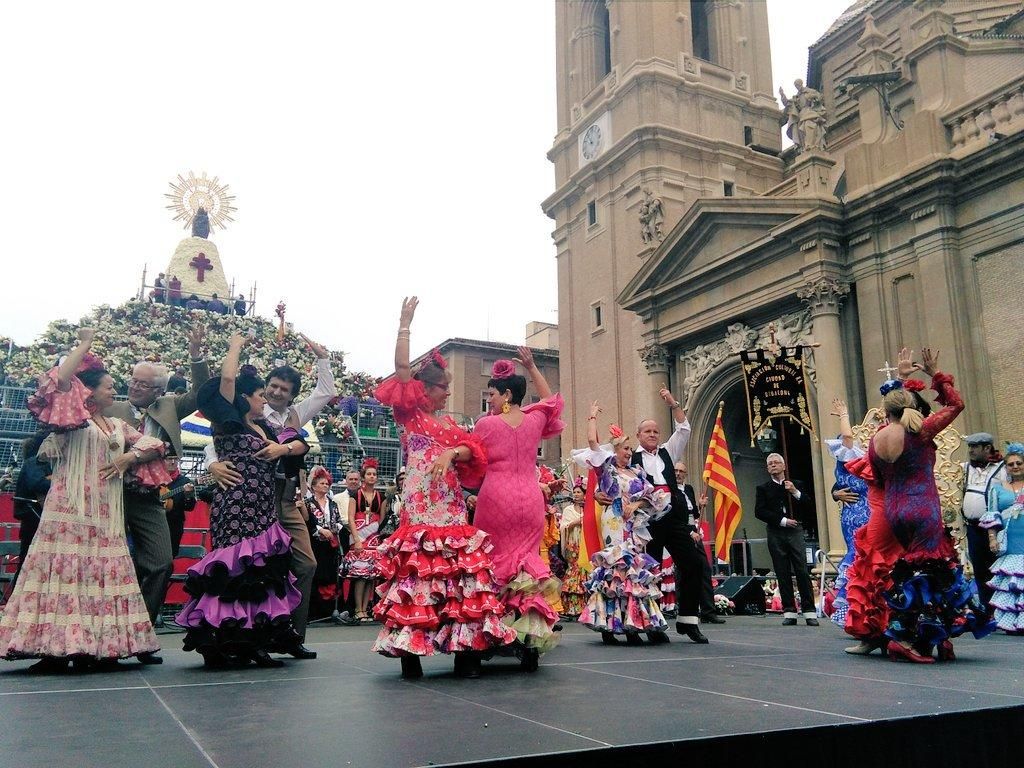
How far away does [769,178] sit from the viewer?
1164 inches

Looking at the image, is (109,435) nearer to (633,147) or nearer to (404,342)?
(404,342)

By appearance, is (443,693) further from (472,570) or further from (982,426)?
(982,426)

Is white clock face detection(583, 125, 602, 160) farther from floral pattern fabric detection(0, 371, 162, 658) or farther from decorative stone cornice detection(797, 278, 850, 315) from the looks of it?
floral pattern fabric detection(0, 371, 162, 658)

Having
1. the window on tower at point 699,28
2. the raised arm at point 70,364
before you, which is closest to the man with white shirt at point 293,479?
the raised arm at point 70,364

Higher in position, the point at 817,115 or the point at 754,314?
the point at 817,115

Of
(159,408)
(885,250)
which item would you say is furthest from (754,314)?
(159,408)

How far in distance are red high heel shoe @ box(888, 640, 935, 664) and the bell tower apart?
62.2 feet

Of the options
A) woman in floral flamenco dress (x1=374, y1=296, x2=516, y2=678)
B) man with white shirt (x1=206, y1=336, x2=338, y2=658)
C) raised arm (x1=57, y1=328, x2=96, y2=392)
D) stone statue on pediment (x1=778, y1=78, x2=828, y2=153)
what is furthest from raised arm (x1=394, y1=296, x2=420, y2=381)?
stone statue on pediment (x1=778, y1=78, x2=828, y2=153)

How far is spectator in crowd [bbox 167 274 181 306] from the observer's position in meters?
33.5

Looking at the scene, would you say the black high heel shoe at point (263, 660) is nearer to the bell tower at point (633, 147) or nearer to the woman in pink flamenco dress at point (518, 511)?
the woman in pink flamenco dress at point (518, 511)

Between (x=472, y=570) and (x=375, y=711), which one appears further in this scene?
(x=472, y=570)

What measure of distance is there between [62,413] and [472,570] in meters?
2.88

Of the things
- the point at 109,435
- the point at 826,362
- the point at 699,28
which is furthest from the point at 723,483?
the point at 699,28

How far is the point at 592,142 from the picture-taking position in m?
30.4
